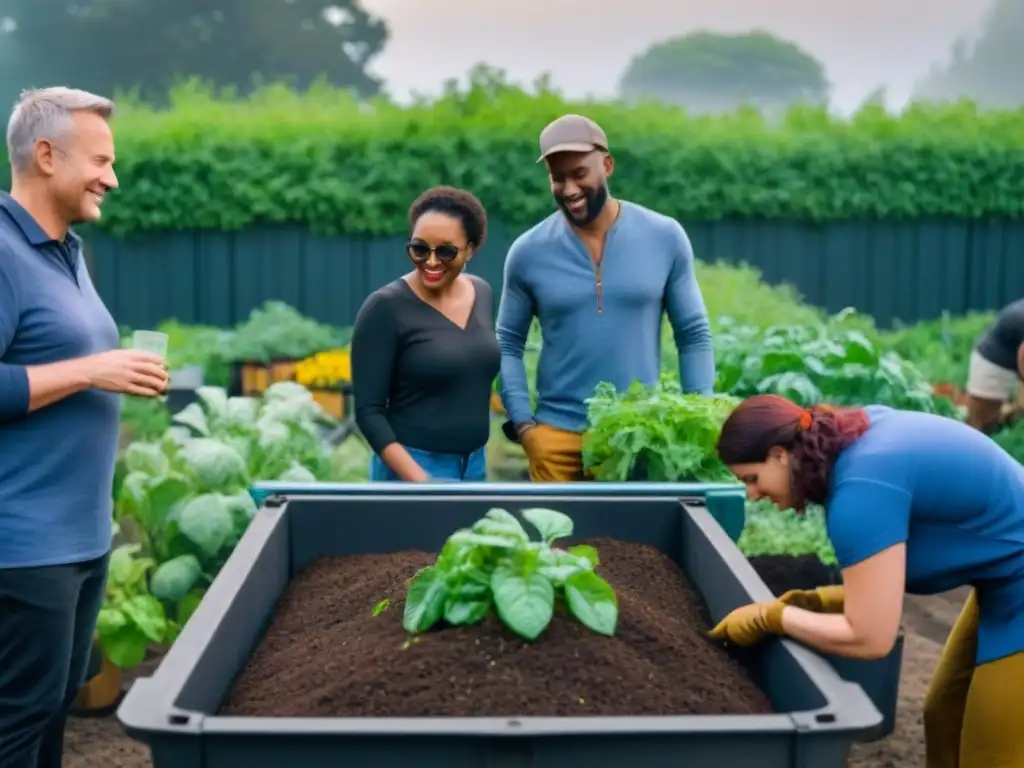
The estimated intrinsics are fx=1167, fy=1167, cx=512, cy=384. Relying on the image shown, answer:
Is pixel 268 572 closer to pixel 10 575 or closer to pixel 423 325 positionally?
pixel 10 575

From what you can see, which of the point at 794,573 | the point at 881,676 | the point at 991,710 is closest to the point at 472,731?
the point at 991,710

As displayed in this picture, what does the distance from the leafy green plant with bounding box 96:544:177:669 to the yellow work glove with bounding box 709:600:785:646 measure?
2.51 meters

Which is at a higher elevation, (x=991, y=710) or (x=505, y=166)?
(x=505, y=166)

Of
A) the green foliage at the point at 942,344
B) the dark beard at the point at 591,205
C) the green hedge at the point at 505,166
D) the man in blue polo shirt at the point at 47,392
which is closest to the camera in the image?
the man in blue polo shirt at the point at 47,392

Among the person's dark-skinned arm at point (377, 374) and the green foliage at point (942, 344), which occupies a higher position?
the person's dark-skinned arm at point (377, 374)

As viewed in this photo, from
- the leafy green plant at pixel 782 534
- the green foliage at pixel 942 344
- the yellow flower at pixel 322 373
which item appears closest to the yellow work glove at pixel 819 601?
the leafy green plant at pixel 782 534

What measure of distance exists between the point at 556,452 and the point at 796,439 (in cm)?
156

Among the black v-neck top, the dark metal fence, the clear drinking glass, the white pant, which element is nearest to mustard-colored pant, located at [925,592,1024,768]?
the black v-neck top

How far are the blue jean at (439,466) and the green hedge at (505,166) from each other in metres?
7.70

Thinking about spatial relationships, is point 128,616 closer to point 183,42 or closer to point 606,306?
point 606,306

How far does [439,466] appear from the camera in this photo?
339 centimetres

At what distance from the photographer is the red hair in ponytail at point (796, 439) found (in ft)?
6.98

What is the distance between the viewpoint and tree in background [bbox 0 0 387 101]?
1619cm

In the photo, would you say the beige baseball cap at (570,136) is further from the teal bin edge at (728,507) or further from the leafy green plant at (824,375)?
the leafy green plant at (824,375)
